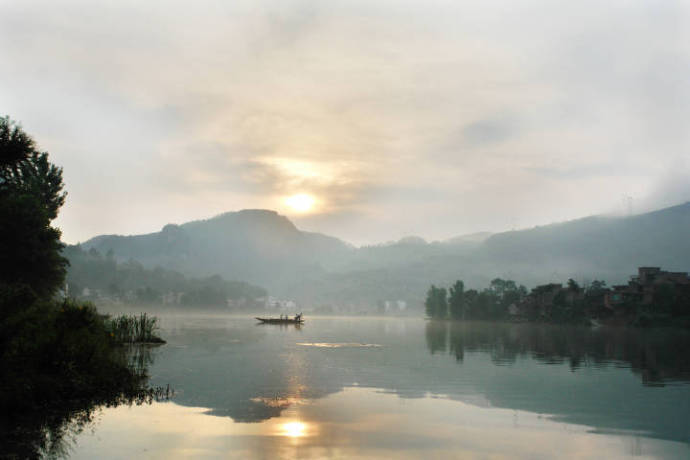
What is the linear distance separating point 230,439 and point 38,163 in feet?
266

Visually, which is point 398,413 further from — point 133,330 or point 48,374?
point 133,330

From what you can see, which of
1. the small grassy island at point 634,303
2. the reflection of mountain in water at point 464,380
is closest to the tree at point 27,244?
the reflection of mountain in water at point 464,380

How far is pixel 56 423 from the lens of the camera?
23969mm

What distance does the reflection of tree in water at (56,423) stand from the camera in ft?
65.7

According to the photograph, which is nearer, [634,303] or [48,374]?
[48,374]

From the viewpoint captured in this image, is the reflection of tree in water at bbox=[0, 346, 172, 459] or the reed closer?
the reflection of tree in water at bbox=[0, 346, 172, 459]

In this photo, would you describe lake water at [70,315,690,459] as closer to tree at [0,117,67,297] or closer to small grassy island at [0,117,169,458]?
small grassy island at [0,117,169,458]

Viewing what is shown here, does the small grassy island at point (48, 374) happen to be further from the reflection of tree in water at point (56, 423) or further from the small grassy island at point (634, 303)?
the small grassy island at point (634, 303)

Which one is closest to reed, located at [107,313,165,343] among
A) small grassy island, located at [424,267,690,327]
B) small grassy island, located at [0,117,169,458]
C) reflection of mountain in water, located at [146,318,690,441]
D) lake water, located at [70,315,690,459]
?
reflection of mountain in water, located at [146,318,690,441]

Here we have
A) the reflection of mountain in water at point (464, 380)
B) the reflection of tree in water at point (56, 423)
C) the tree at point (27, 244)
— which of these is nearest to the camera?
the reflection of tree in water at point (56, 423)

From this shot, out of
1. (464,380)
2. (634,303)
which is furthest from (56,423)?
(634,303)

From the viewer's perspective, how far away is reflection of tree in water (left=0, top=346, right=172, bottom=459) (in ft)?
65.7

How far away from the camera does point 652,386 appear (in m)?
42.2

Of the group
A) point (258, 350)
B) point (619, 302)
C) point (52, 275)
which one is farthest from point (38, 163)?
point (619, 302)
